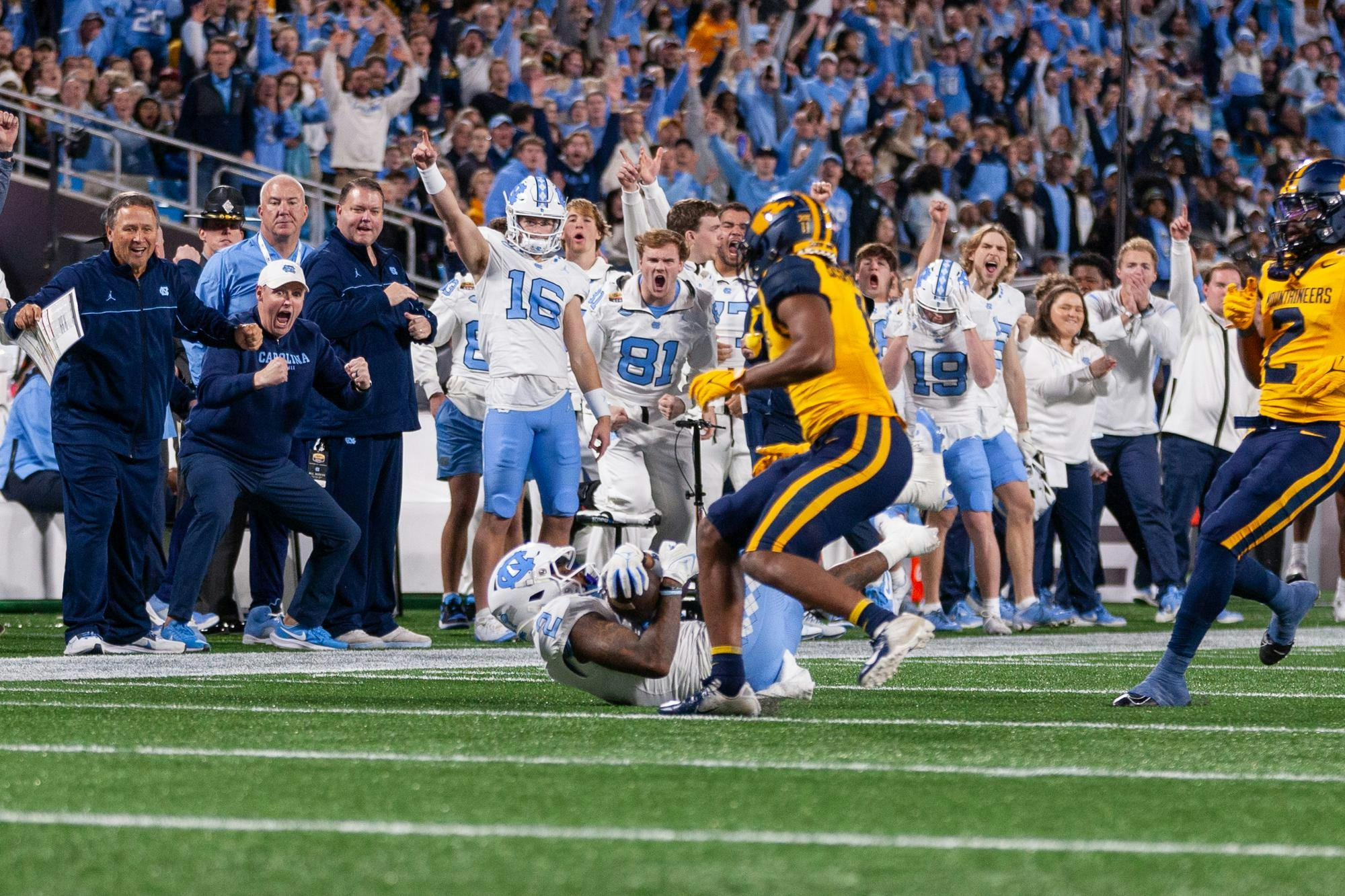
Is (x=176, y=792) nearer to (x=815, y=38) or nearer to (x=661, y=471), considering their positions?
(x=661, y=471)

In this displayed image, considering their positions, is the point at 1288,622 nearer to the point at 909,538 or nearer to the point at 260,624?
the point at 909,538

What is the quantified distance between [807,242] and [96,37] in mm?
11311

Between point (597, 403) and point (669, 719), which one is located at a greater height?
point (597, 403)

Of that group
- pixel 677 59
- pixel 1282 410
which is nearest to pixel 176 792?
pixel 1282 410

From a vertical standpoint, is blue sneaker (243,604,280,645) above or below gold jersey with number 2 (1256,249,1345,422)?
below

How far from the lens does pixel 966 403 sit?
11758mm

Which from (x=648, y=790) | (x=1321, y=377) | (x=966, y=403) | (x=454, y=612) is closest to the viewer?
(x=648, y=790)

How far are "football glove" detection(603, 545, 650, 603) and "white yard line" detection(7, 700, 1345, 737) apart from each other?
38cm

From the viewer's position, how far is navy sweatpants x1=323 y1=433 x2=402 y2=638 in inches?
396

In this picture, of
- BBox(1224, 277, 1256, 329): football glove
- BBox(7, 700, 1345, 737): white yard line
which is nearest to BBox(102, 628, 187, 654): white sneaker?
BBox(7, 700, 1345, 737): white yard line

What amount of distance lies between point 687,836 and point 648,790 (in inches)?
26.0

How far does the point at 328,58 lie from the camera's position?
16688 millimetres

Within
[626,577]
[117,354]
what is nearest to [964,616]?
[117,354]

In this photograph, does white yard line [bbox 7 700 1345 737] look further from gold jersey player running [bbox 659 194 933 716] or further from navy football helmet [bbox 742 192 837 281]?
navy football helmet [bbox 742 192 837 281]
